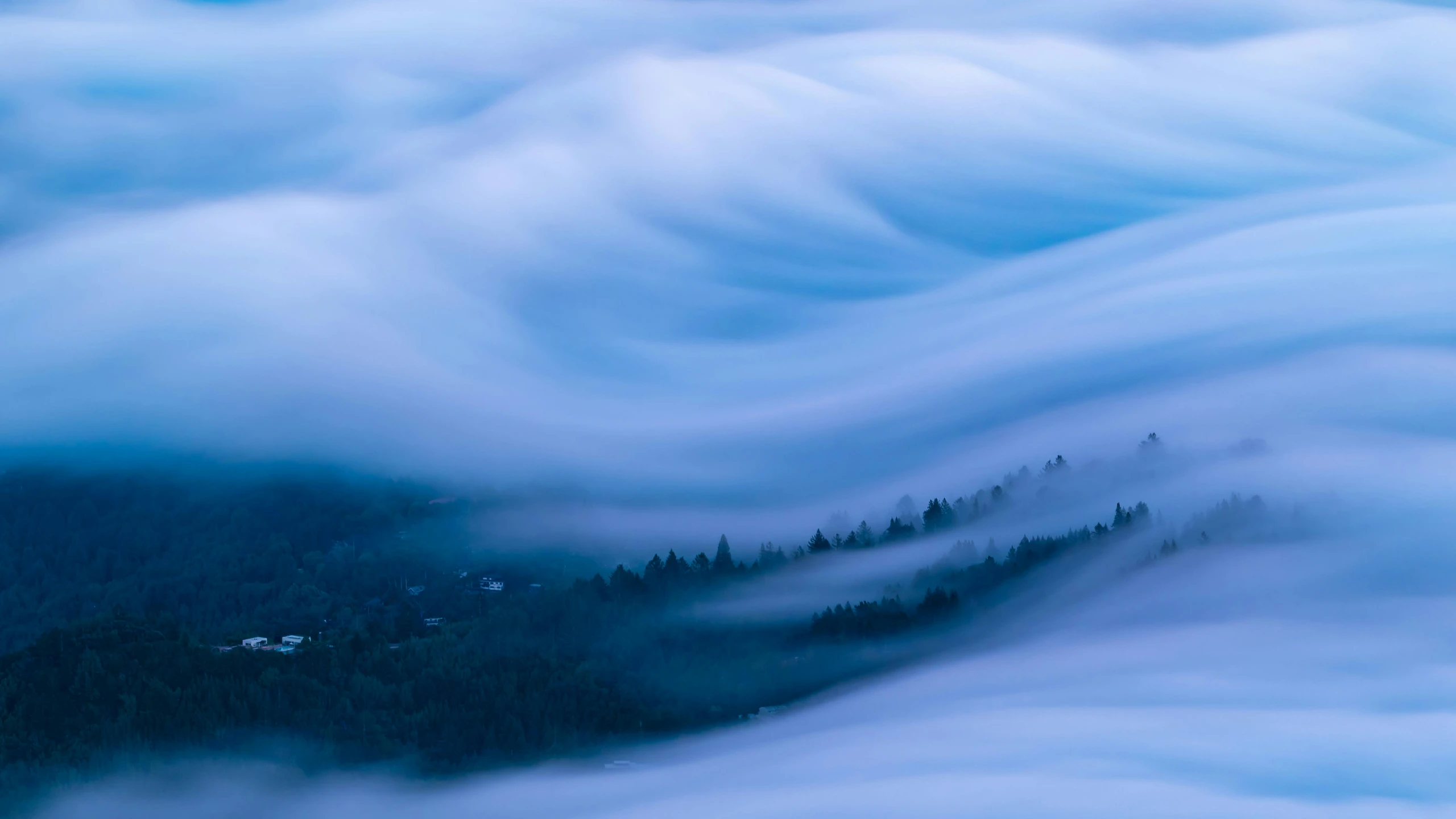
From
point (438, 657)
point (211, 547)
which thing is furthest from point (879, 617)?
point (211, 547)

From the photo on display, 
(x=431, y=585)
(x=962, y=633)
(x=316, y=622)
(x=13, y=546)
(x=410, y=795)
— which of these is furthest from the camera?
(x=13, y=546)

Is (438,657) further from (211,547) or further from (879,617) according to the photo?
(211,547)

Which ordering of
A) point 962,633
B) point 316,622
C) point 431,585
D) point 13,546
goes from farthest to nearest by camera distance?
point 13,546 → point 431,585 → point 316,622 → point 962,633

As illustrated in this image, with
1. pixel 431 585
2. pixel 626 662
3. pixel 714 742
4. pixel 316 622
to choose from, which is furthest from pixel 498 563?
pixel 714 742

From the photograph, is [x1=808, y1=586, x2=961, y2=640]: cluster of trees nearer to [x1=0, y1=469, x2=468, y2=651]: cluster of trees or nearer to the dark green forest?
the dark green forest

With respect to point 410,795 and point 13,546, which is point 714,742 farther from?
point 13,546

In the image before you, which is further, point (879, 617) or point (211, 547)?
point (211, 547)

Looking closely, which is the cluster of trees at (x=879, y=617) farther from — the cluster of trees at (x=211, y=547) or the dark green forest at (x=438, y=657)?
the cluster of trees at (x=211, y=547)

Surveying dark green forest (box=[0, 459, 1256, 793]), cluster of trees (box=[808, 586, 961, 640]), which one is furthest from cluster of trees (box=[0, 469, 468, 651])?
cluster of trees (box=[808, 586, 961, 640])
